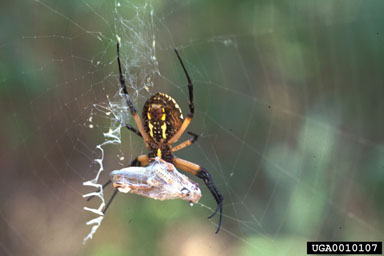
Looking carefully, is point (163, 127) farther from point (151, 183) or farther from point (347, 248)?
point (347, 248)

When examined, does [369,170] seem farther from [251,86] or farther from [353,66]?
[251,86]

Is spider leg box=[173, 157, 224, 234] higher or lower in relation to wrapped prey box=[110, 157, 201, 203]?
lower

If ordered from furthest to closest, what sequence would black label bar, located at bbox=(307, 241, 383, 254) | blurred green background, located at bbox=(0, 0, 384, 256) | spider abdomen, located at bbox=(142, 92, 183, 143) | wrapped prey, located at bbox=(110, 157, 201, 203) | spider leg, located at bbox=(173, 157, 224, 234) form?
blurred green background, located at bbox=(0, 0, 384, 256) < black label bar, located at bbox=(307, 241, 383, 254) < spider leg, located at bbox=(173, 157, 224, 234) < spider abdomen, located at bbox=(142, 92, 183, 143) < wrapped prey, located at bbox=(110, 157, 201, 203)

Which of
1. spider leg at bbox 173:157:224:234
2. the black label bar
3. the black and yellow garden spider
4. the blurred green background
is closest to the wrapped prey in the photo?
the black and yellow garden spider

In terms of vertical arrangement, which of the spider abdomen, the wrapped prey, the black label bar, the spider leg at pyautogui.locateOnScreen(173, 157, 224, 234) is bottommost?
the black label bar

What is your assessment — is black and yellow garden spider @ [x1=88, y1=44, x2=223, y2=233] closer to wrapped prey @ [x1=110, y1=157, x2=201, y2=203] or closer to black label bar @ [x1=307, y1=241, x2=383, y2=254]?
wrapped prey @ [x1=110, y1=157, x2=201, y2=203]

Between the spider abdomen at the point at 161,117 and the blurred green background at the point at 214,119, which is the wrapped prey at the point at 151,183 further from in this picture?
the blurred green background at the point at 214,119

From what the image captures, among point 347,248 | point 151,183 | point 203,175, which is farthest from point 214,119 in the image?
point 151,183

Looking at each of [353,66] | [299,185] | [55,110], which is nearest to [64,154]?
[55,110]
